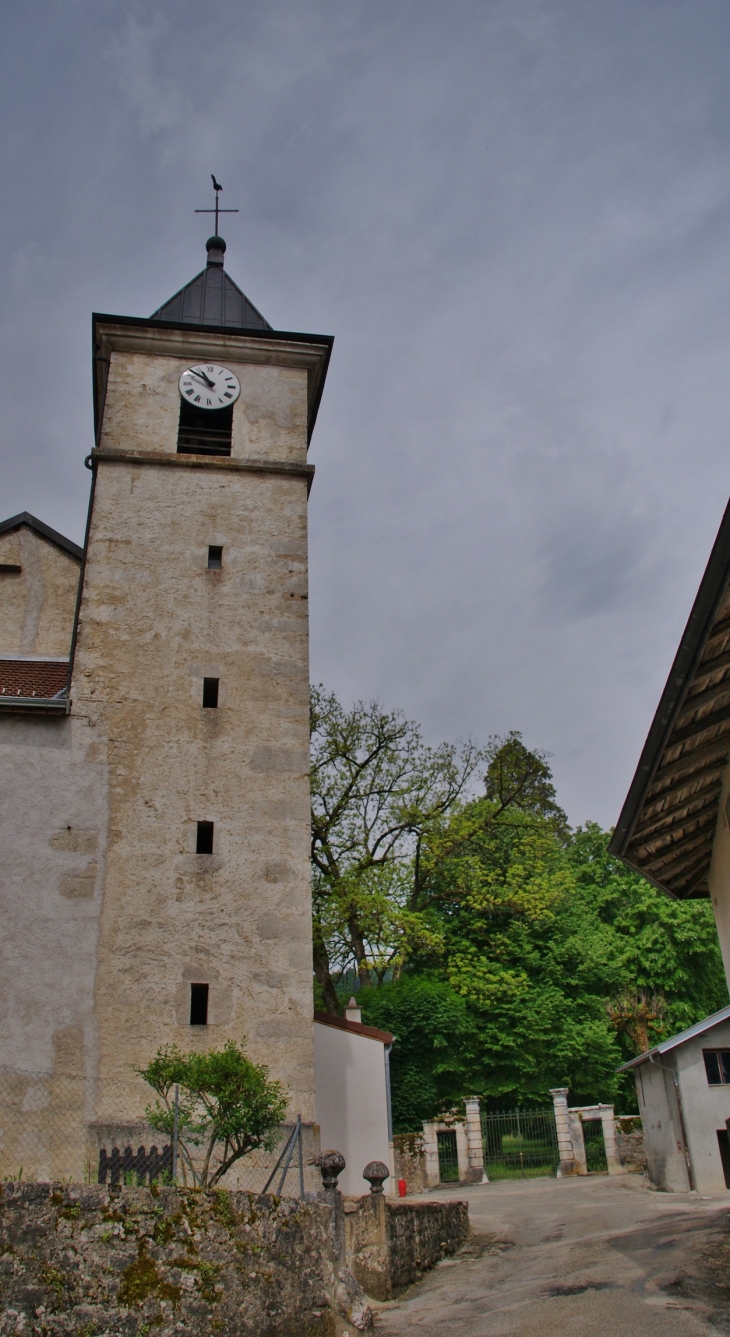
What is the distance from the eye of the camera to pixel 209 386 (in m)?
16.8

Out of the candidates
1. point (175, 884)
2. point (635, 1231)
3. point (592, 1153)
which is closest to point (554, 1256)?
point (635, 1231)

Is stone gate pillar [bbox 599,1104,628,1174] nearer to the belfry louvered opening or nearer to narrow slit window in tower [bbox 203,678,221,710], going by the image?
narrow slit window in tower [bbox 203,678,221,710]

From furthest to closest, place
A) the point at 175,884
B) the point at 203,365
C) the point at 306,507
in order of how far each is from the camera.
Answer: the point at 203,365 → the point at 306,507 → the point at 175,884

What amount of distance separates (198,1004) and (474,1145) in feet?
54.4

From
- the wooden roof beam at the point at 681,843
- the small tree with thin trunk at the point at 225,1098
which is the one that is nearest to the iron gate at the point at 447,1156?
the small tree with thin trunk at the point at 225,1098

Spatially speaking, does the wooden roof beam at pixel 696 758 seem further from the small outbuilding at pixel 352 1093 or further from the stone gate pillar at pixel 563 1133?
the stone gate pillar at pixel 563 1133

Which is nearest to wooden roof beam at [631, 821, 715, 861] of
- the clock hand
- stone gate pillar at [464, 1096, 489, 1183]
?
the clock hand

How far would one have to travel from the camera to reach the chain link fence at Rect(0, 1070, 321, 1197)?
10.6 meters

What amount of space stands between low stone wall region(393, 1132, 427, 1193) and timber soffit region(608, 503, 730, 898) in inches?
652

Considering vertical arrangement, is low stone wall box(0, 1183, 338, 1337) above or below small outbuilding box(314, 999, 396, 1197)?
below

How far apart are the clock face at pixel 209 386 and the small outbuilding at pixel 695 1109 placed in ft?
50.8

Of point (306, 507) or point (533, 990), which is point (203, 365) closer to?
point (306, 507)

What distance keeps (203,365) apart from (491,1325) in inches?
569

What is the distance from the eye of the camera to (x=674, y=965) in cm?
3158
